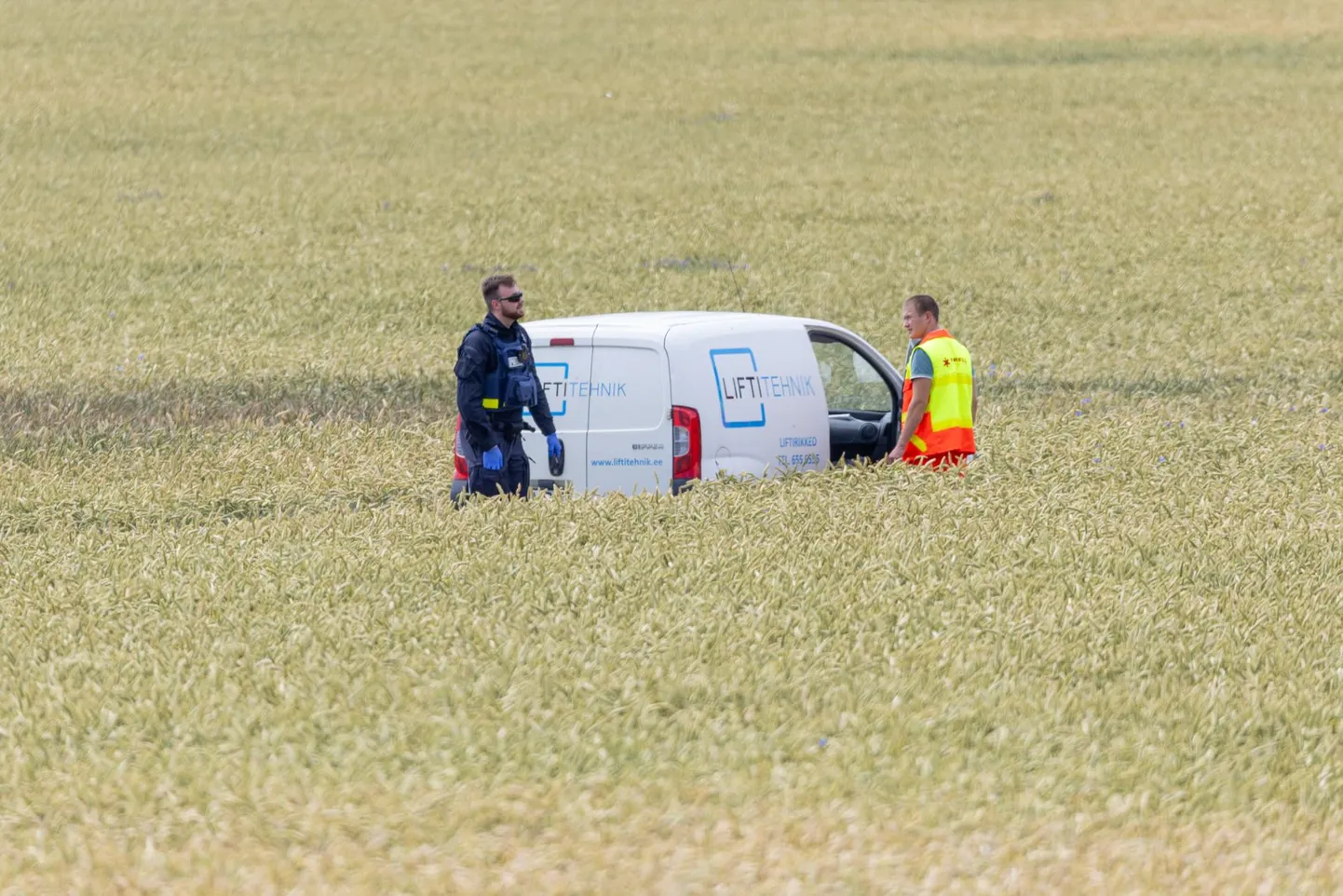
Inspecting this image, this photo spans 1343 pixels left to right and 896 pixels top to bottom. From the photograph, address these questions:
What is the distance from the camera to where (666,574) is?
27.7 ft

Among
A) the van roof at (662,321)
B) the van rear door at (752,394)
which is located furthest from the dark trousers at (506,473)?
the van rear door at (752,394)

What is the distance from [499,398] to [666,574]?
2.67 metres

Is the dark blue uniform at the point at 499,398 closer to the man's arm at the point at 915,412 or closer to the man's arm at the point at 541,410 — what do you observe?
the man's arm at the point at 541,410

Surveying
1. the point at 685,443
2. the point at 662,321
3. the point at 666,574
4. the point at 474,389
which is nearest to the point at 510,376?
the point at 474,389

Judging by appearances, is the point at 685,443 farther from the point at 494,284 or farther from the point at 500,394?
the point at 494,284

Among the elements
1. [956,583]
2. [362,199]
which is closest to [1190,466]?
[956,583]

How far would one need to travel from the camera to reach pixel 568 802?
5578 millimetres

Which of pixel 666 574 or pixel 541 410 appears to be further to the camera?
pixel 541 410

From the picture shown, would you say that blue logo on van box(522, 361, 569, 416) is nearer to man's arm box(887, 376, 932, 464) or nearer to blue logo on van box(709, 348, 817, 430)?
blue logo on van box(709, 348, 817, 430)

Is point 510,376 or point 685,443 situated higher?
point 510,376

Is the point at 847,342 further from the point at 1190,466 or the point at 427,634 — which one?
the point at 427,634

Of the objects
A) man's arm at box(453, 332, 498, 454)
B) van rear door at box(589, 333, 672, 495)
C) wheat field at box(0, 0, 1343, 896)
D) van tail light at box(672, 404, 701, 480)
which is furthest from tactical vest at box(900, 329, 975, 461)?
man's arm at box(453, 332, 498, 454)

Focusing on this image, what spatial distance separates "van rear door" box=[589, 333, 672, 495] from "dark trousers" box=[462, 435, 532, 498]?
42cm

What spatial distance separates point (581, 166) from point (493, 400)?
81.0ft
